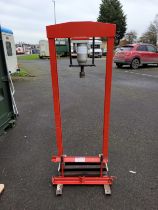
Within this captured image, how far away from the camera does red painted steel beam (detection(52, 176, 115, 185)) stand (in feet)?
9.57

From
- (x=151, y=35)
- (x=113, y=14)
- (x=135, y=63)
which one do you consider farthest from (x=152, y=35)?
(x=135, y=63)

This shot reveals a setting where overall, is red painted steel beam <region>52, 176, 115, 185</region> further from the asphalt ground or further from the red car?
the red car

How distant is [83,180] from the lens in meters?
Result: 2.92

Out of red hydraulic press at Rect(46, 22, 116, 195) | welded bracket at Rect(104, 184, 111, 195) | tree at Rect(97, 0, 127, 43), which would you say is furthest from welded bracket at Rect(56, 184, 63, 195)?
tree at Rect(97, 0, 127, 43)

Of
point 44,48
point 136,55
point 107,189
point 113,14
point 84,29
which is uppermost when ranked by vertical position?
point 113,14

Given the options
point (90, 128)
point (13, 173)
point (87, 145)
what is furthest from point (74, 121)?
point (13, 173)

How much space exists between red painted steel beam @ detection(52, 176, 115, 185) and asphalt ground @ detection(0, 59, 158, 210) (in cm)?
6

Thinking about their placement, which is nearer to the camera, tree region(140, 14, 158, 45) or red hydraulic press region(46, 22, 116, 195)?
red hydraulic press region(46, 22, 116, 195)

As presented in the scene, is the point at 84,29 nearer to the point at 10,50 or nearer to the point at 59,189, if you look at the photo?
the point at 59,189

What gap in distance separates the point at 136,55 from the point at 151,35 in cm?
4246

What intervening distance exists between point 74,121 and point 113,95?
3.14 metres

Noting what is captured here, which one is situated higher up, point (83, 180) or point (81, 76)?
point (81, 76)

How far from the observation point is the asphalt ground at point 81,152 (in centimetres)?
268

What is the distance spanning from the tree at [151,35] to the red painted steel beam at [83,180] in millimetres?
54157
